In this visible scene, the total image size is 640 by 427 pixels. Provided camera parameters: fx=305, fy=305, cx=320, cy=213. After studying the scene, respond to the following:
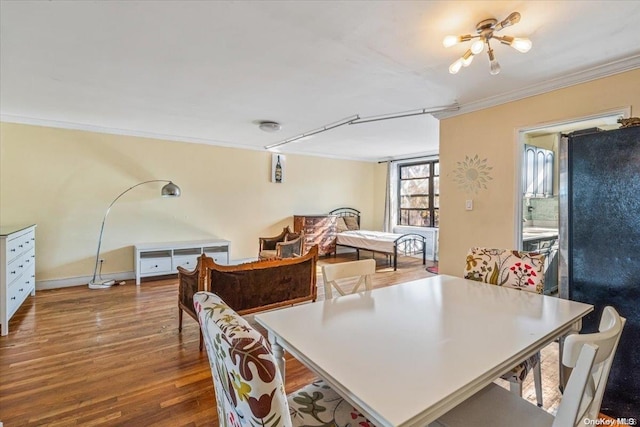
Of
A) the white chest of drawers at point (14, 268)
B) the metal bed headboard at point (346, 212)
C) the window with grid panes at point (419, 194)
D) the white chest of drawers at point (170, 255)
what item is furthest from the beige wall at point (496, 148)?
the white chest of drawers at point (14, 268)

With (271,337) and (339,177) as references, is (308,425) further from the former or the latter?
(339,177)

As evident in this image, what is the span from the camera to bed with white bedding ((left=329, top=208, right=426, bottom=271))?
572 centimetres

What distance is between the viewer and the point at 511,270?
6.64 ft

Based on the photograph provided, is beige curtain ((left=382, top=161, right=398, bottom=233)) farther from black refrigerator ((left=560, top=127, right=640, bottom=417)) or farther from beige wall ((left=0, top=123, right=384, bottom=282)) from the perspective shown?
black refrigerator ((left=560, top=127, right=640, bottom=417))

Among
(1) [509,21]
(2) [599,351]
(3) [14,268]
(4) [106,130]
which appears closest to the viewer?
(2) [599,351]

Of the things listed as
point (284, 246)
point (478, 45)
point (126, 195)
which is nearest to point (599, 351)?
point (478, 45)

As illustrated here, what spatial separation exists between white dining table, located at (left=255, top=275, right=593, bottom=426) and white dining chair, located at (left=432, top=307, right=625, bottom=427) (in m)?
0.18

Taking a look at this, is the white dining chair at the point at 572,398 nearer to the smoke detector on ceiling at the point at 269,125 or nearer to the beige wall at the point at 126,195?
the smoke detector on ceiling at the point at 269,125

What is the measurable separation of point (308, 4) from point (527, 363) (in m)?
2.25

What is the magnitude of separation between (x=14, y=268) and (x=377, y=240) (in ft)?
16.5

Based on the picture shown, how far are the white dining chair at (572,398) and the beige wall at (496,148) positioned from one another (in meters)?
2.29

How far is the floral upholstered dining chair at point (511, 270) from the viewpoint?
1925 millimetres

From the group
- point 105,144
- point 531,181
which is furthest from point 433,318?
point 105,144

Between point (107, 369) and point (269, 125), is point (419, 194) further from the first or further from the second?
point (107, 369)
